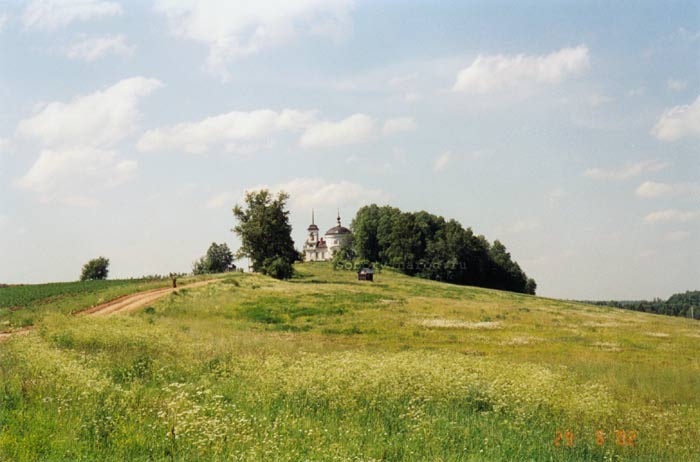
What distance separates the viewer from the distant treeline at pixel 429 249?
390 feet

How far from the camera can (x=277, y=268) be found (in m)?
69.4

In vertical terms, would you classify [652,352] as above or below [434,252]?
below

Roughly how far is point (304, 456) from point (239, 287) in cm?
4310

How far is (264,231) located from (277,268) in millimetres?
4931

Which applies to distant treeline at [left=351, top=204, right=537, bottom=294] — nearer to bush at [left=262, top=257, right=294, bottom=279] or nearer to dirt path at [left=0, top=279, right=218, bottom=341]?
bush at [left=262, top=257, right=294, bottom=279]

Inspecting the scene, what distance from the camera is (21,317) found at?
3028cm

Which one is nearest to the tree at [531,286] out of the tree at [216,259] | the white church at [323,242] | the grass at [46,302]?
the white church at [323,242]

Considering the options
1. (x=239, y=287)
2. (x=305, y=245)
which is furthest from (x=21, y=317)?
(x=305, y=245)

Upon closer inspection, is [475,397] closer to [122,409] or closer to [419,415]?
[419,415]

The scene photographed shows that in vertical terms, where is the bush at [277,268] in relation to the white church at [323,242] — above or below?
below
